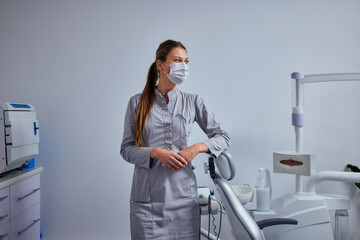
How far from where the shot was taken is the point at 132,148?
125 cm

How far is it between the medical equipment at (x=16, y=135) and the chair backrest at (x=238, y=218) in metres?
1.37

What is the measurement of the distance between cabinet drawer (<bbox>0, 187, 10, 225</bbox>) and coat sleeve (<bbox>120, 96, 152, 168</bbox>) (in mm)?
928

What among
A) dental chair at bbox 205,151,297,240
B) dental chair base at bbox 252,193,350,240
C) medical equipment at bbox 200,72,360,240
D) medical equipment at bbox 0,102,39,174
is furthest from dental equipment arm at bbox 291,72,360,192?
medical equipment at bbox 0,102,39,174

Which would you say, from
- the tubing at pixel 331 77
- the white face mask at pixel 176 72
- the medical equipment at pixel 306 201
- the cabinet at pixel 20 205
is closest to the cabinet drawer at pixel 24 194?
the cabinet at pixel 20 205

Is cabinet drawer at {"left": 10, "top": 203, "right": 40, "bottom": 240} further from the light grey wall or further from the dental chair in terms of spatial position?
the dental chair

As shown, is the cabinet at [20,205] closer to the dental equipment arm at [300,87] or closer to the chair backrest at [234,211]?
the chair backrest at [234,211]

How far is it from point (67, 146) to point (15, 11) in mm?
1146

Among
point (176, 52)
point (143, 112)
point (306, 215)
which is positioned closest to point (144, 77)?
point (176, 52)

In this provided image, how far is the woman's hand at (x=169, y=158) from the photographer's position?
1.17m

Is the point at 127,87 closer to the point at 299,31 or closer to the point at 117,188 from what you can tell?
the point at 117,188

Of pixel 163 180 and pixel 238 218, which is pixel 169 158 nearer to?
pixel 163 180

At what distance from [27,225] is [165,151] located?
4.54 ft

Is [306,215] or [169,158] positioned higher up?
[169,158]

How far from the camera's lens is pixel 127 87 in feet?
7.42
